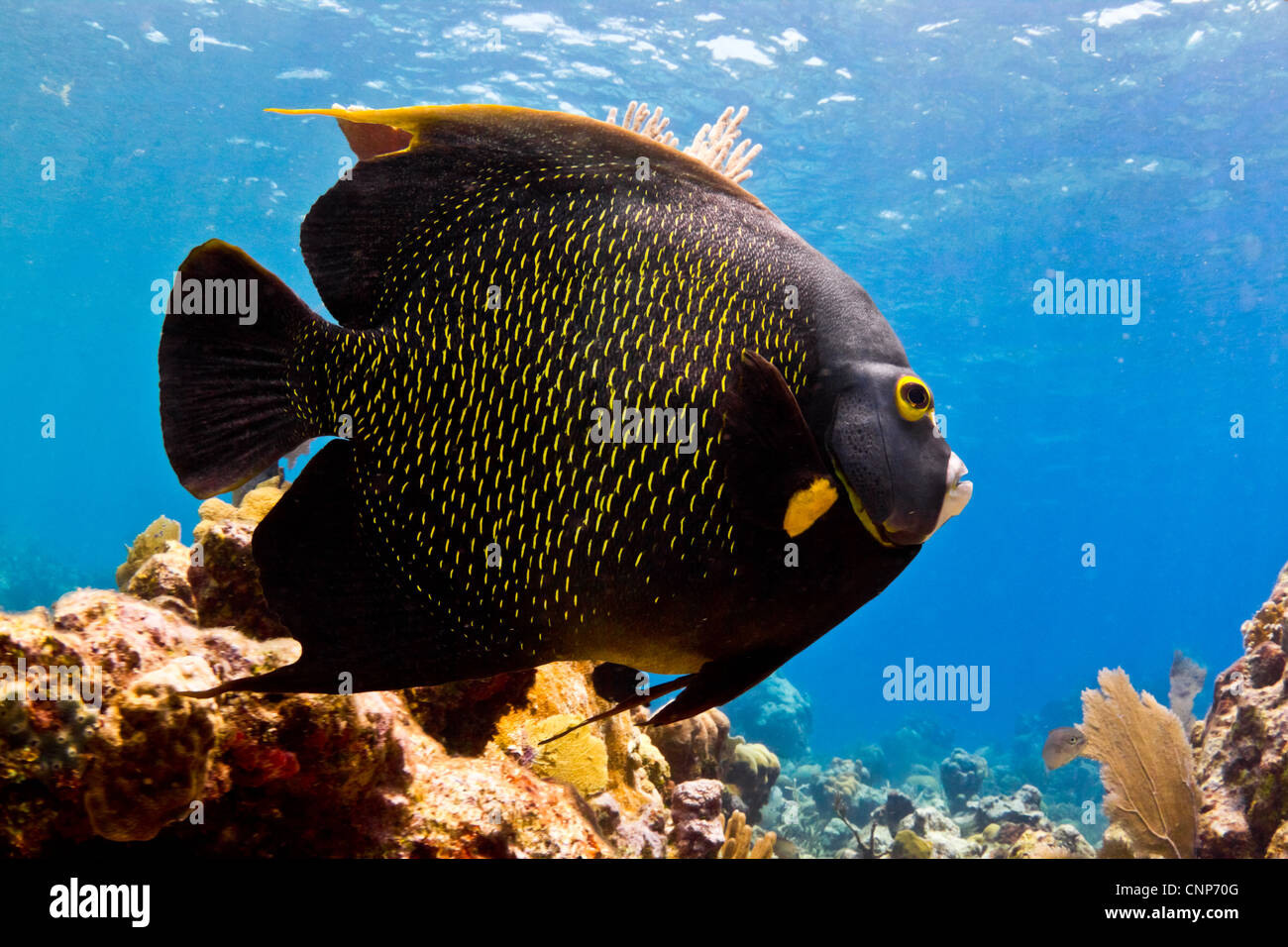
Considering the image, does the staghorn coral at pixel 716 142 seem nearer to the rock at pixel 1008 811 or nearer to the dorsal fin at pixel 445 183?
the dorsal fin at pixel 445 183

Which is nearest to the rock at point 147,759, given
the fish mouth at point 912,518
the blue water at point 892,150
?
the fish mouth at point 912,518

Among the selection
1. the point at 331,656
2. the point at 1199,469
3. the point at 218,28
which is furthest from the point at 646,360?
the point at 1199,469

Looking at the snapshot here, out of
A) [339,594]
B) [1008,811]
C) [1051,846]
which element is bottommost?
[1008,811]

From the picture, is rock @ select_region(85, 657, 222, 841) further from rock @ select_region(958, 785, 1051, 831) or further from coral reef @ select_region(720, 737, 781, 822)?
rock @ select_region(958, 785, 1051, 831)

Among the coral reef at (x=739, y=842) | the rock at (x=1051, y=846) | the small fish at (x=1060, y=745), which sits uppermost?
the coral reef at (x=739, y=842)

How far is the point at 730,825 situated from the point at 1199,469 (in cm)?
6491

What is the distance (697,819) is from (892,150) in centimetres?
2221

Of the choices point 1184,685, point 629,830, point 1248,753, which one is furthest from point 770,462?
point 1184,685

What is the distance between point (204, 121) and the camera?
25766 millimetres

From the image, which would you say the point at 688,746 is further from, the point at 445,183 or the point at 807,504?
the point at 445,183

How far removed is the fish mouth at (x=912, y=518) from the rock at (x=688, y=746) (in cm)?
356

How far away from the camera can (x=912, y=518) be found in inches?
42.6

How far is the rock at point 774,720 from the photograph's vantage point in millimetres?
20938

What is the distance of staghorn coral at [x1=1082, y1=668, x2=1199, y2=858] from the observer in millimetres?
4480
